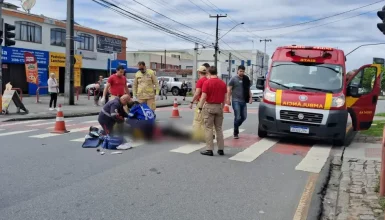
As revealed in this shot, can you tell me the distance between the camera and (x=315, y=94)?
9969 mm

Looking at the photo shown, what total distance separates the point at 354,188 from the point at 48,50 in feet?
110

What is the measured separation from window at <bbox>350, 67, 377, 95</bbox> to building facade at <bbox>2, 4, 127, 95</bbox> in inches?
754

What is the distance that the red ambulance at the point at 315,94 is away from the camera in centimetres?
975

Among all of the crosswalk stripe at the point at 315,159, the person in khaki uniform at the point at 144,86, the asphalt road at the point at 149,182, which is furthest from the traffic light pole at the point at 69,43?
the crosswalk stripe at the point at 315,159

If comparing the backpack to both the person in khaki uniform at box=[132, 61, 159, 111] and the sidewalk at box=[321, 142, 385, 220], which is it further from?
the sidewalk at box=[321, 142, 385, 220]

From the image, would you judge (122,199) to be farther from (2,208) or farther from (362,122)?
(362,122)

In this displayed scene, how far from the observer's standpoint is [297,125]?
992 cm

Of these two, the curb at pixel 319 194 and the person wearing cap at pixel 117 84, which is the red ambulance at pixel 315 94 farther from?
the person wearing cap at pixel 117 84

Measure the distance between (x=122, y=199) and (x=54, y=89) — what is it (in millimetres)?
14010

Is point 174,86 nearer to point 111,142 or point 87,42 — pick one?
point 87,42

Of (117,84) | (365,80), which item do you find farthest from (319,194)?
(117,84)

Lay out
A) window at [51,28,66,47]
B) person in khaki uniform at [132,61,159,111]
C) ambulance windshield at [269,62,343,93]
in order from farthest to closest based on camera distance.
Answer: window at [51,28,66,47] < person in khaki uniform at [132,61,159,111] < ambulance windshield at [269,62,343,93]

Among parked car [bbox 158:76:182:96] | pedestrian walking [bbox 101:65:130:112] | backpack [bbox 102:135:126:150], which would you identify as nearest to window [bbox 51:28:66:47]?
parked car [bbox 158:76:182:96]

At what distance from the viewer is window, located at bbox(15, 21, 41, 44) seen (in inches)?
1283
